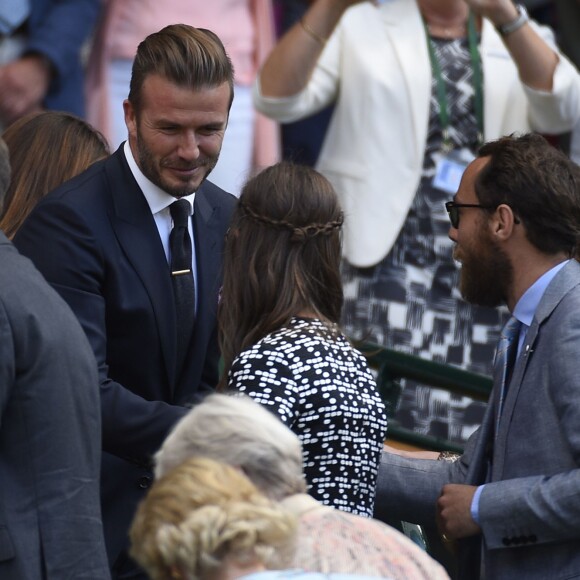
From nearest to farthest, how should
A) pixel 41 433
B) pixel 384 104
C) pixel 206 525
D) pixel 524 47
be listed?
pixel 206 525, pixel 41 433, pixel 524 47, pixel 384 104

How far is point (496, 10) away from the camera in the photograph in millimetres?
5605

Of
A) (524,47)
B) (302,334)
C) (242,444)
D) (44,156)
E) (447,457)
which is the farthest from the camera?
(524,47)

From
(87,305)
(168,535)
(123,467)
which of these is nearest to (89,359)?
(87,305)

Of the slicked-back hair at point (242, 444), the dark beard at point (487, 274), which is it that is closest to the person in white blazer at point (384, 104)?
the dark beard at point (487, 274)

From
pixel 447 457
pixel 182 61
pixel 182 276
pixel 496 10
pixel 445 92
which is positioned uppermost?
pixel 496 10

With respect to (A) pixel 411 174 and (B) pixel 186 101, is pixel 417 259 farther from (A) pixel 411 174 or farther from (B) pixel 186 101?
(B) pixel 186 101

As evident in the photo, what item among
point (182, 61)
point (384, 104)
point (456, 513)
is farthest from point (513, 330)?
point (384, 104)

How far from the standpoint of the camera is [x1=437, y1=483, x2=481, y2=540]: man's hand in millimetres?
3707

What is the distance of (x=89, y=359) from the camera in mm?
3238

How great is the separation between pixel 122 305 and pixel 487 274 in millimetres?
956

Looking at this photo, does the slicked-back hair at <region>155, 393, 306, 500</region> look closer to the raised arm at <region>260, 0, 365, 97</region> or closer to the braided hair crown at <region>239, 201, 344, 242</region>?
the braided hair crown at <region>239, 201, 344, 242</region>

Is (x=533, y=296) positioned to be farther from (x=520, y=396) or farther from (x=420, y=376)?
(x=420, y=376)

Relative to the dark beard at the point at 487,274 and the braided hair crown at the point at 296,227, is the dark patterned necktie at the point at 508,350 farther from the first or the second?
the braided hair crown at the point at 296,227

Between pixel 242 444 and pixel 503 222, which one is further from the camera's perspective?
pixel 503 222
